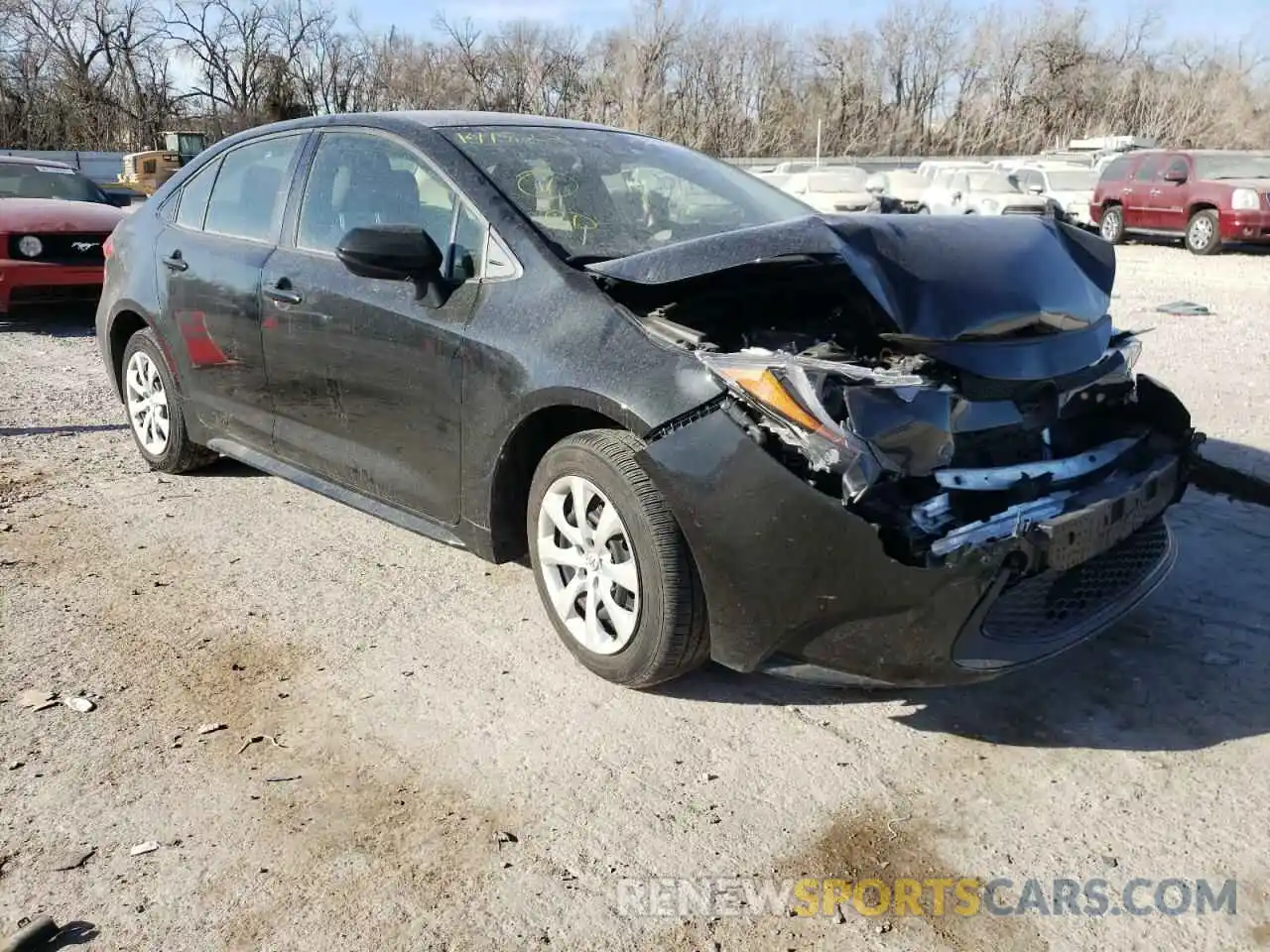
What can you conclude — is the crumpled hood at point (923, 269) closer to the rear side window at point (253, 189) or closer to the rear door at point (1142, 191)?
the rear side window at point (253, 189)

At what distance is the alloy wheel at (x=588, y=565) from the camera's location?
10.4 ft

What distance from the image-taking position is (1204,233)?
18.0 metres

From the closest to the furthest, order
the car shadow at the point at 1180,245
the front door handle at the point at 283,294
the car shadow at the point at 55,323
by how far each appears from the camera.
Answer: the front door handle at the point at 283,294, the car shadow at the point at 55,323, the car shadow at the point at 1180,245

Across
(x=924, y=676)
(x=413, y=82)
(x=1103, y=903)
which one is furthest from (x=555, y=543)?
(x=413, y=82)

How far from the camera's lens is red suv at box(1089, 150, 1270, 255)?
17.2 meters

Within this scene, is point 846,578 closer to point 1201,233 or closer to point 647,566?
point 647,566

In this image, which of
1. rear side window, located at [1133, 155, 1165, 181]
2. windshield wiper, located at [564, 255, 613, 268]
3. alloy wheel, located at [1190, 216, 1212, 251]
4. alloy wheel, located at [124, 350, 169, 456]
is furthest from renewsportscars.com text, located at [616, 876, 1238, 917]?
rear side window, located at [1133, 155, 1165, 181]

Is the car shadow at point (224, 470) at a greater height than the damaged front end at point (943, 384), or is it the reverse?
the damaged front end at point (943, 384)

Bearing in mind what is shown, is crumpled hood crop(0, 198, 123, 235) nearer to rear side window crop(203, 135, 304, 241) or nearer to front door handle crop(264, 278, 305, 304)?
rear side window crop(203, 135, 304, 241)

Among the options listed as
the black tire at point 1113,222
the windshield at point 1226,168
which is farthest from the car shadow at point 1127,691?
the black tire at point 1113,222

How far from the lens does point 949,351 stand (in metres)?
Answer: 3.05

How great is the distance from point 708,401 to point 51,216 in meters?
8.88

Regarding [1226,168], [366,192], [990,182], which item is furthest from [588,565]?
[990,182]

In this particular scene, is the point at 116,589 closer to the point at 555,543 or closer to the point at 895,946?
the point at 555,543
